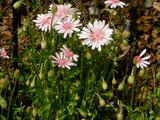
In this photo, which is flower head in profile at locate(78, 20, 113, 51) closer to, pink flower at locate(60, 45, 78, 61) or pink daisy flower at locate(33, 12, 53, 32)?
pink flower at locate(60, 45, 78, 61)

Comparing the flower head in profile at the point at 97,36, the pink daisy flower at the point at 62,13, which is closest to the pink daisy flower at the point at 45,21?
the pink daisy flower at the point at 62,13

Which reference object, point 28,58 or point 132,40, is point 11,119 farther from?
point 132,40

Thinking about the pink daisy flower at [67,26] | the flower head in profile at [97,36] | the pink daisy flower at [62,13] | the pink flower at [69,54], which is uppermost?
the pink daisy flower at [62,13]

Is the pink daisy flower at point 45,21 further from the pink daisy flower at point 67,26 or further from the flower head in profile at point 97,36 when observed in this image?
the flower head in profile at point 97,36

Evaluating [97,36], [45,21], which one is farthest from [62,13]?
[97,36]

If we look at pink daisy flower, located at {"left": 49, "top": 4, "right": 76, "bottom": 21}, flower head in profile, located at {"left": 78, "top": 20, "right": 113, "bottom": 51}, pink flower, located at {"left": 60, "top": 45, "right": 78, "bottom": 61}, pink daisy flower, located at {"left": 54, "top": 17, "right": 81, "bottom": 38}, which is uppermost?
pink daisy flower, located at {"left": 49, "top": 4, "right": 76, "bottom": 21}

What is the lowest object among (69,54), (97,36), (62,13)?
(69,54)

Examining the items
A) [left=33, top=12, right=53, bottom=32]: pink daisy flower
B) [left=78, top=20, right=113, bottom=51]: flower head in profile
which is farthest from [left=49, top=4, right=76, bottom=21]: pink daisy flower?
[left=78, top=20, right=113, bottom=51]: flower head in profile

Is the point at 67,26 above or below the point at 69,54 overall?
above

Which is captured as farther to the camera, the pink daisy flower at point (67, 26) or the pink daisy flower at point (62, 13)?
the pink daisy flower at point (62, 13)

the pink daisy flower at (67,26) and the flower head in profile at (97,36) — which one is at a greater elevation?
the pink daisy flower at (67,26)

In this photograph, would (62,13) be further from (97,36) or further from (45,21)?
(97,36)
